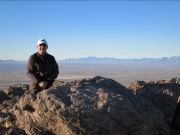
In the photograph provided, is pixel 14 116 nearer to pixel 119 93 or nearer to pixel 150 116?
pixel 119 93

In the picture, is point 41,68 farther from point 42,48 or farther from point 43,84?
point 43,84

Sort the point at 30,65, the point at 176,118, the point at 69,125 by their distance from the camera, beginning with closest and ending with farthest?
the point at 69,125, the point at 176,118, the point at 30,65

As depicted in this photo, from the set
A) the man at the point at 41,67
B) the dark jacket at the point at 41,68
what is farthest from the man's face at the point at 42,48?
the dark jacket at the point at 41,68

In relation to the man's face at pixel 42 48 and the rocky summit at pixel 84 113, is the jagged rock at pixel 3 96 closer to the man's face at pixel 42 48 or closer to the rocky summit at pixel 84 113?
the man's face at pixel 42 48

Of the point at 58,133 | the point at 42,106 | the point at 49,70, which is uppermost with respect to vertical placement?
the point at 49,70

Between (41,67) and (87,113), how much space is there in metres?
2.70

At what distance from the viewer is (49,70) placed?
923 cm

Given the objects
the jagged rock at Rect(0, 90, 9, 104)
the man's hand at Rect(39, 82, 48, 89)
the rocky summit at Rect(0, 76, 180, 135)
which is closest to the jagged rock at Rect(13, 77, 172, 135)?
the rocky summit at Rect(0, 76, 180, 135)

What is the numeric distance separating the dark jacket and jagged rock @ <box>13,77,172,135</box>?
149cm

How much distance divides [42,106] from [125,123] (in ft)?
5.17

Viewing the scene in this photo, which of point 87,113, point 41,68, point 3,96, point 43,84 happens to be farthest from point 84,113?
point 3,96

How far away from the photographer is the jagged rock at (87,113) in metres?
6.83

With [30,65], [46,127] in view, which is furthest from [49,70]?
[46,127]

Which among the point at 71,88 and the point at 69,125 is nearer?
A: the point at 69,125
